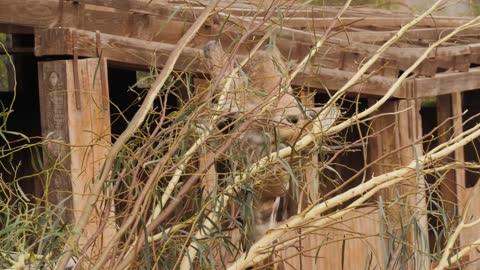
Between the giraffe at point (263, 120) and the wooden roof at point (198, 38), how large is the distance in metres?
0.15

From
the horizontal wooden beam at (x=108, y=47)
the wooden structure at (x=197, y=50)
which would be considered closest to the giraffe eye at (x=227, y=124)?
the wooden structure at (x=197, y=50)

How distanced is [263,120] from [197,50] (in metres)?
2.31

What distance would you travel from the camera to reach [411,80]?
10125mm

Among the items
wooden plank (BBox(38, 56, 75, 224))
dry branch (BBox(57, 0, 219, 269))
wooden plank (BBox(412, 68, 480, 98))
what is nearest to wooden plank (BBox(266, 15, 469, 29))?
wooden plank (BBox(412, 68, 480, 98))

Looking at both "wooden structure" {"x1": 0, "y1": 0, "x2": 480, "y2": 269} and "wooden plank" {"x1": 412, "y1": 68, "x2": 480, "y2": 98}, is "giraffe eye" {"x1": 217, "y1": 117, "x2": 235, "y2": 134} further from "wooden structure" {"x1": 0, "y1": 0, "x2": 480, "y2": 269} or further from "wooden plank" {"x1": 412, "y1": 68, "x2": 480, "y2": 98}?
"wooden plank" {"x1": 412, "y1": 68, "x2": 480, "y2": 98}

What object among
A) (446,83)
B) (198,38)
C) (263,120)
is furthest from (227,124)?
(446,83)

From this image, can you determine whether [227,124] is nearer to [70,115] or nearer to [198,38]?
[70,115]

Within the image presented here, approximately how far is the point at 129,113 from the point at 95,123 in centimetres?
374

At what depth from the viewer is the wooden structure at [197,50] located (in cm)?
664

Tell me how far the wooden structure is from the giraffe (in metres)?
0.16

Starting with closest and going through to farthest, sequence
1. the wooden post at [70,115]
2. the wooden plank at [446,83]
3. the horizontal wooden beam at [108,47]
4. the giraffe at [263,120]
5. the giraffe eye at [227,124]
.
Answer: the giraffe eye at [227,124], the giraffe at [263,120], the wooden post at [70,115], the horizontal wooden beam at [108,47], the wooden plank at [446,83]

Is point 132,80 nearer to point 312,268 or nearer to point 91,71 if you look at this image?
point 312,268

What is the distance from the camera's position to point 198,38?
7965 mm

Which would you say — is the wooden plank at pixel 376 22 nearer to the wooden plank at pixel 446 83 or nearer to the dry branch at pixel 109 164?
the wooden plank at pixel 446 83
